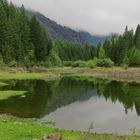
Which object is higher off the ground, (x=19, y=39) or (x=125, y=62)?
(x=19, y=39)

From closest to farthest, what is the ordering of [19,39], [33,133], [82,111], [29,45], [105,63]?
[33,133], [82,111], [19,39], [29,45], [105,63]

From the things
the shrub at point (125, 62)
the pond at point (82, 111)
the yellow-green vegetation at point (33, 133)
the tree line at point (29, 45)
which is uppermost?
the tree line at point (29, 45)

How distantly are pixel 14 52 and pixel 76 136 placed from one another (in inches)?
4045

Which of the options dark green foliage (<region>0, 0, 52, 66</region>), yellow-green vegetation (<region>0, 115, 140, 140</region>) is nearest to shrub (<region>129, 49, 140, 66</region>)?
dark green foliage (<region>0, 0, 52, 66</region>)

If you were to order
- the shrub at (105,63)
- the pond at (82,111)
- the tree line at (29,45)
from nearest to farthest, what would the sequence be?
the pond at (82,111) → the tree line at (29,45) → the shrub at (105,63)

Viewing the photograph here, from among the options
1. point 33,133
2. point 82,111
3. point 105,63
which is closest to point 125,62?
point 105,63

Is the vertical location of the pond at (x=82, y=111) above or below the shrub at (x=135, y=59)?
below

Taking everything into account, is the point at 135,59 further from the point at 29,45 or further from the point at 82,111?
the point at 82,111

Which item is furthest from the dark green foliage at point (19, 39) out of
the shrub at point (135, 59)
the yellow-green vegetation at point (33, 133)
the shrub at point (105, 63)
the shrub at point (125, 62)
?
the yellow-green vegetation at point (33, 133)

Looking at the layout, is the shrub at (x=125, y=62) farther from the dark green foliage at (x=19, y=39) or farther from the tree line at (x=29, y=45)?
the dark green foliage at (x=19, y=39)

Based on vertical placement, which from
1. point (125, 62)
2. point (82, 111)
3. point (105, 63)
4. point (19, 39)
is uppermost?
point (19, 39)

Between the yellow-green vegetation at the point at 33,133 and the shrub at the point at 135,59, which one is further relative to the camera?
the shrub at the point at 135,59

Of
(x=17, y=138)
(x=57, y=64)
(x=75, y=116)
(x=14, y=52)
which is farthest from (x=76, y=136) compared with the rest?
(x=57, y=64)

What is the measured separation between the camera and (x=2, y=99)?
175ft
